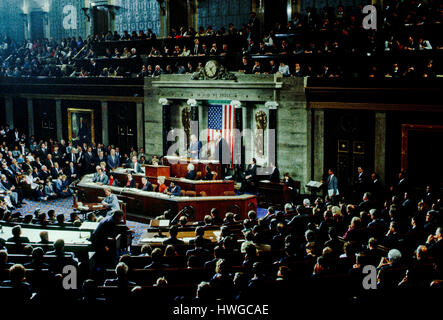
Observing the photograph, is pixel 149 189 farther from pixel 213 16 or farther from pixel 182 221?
pixel 213 16

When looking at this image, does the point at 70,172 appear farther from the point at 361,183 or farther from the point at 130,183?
the point at 361,183

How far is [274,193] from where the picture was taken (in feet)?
54.8

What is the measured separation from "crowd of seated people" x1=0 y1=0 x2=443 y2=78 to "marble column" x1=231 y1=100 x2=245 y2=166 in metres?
1.42

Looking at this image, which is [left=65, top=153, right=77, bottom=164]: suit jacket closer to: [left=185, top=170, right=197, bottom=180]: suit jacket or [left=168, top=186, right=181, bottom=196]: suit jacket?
[left=185, top=170, right=197, bottom=180]: suit jacket

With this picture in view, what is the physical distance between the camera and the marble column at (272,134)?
→ 18.1m

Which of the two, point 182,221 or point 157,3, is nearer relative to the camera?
point 182,221

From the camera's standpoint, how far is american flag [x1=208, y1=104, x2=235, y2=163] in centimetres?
1952

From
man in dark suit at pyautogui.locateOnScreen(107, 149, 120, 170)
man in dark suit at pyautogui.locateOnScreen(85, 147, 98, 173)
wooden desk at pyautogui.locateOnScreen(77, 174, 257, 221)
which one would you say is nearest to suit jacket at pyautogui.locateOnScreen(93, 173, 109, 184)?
wooden desk at pyautogui.locateOnScreen(77, 174, 257, 221)

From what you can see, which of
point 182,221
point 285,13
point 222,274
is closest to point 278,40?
point 285,13

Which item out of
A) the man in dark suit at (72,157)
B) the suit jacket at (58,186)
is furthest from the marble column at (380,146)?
the man in dark suit at (72,157)

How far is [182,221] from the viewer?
420 inches

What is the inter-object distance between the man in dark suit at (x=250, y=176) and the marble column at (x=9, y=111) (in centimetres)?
1497
